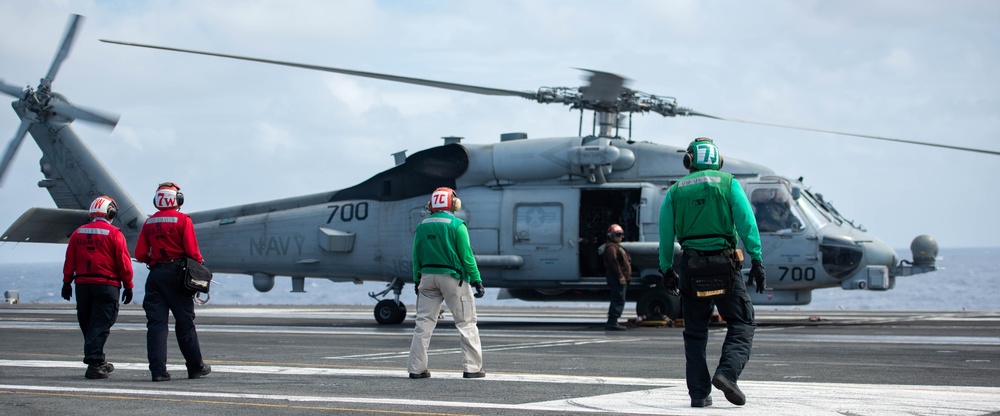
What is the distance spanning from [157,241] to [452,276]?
2524 mm

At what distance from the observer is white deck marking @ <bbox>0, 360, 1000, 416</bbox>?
711 cm

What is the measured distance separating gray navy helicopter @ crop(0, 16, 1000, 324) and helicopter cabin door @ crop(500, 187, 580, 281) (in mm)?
17

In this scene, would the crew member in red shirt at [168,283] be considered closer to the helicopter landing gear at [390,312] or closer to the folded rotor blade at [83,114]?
the helicopter landing gear at [390,312]

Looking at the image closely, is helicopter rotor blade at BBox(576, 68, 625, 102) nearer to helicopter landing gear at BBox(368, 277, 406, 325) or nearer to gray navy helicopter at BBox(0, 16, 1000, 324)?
gray navy helicopter at BBox(0, 16, 1000, 324)

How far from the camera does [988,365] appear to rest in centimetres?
1064

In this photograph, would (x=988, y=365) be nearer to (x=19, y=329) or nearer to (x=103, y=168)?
(x=19, y=329)

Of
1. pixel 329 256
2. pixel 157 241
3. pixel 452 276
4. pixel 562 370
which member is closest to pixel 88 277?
pixel 157 241

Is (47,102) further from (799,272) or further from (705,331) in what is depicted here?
(705,331)

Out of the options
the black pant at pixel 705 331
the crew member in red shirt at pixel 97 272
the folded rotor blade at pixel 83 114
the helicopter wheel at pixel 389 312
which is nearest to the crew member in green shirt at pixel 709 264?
the black pant at pixel 705 331

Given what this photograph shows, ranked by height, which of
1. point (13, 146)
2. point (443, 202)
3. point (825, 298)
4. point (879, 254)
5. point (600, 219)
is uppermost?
point (13, 146)

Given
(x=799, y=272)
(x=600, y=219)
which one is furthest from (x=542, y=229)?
(x=799, y=272)

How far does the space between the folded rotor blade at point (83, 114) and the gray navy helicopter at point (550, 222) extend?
0.48 ft

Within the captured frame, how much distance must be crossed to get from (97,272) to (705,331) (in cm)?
564

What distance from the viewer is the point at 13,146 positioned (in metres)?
22.8
